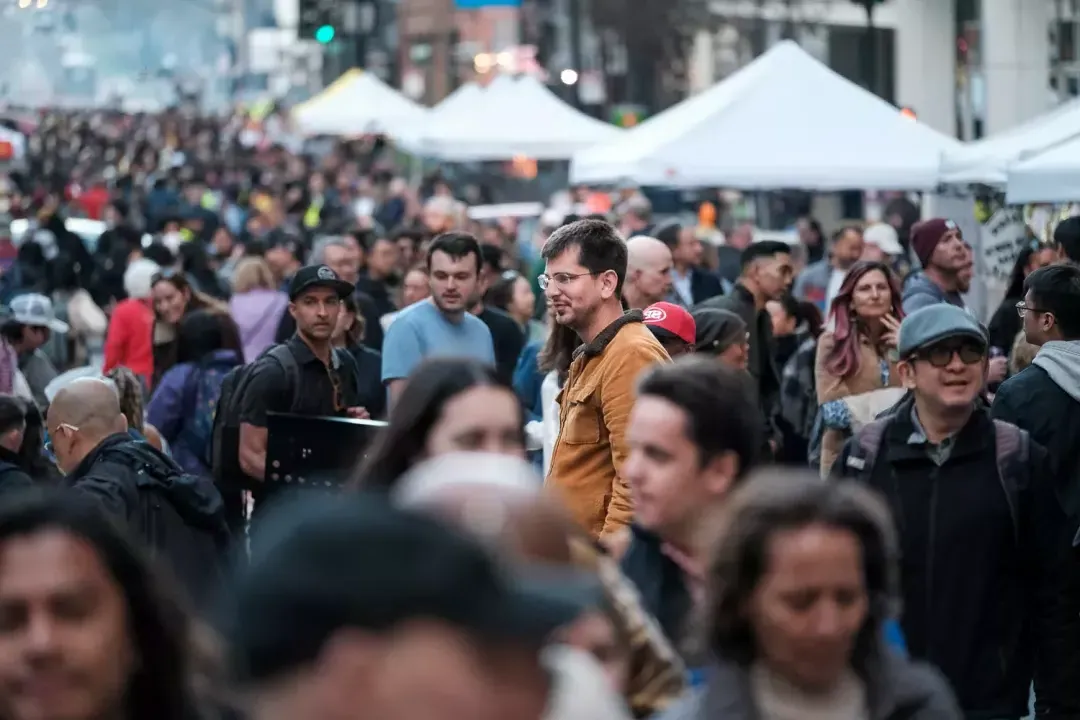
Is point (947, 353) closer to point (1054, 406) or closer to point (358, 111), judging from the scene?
point (1054, 406)

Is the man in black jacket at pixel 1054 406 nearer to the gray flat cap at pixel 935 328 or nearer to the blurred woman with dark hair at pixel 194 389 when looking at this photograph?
the gray flat cap at pixel 935 328

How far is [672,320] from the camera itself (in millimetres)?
8297

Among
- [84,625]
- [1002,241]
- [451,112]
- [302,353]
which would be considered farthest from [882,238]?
[84,625]

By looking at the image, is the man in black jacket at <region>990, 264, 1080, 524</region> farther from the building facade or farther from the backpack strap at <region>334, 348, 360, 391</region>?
the building facade

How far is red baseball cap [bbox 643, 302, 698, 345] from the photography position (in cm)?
827

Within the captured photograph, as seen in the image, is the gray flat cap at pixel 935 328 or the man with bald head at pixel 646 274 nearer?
the gray flat cap at pixel 935 328

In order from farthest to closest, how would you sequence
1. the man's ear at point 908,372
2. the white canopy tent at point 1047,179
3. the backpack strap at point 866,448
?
the white canopy tent at point 1047,179 < the man's ear at point 908,372 < the backpack strap at point 866,448

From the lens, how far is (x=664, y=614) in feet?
12.8

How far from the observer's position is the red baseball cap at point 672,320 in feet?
27.1

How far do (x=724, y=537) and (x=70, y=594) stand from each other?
40.0 inches

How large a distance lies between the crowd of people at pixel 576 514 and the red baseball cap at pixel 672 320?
0.05 feet

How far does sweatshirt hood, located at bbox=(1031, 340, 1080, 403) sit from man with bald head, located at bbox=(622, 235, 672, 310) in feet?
8.34

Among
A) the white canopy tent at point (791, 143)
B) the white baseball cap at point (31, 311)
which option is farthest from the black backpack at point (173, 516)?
the white canopy tent at point (791, 143)

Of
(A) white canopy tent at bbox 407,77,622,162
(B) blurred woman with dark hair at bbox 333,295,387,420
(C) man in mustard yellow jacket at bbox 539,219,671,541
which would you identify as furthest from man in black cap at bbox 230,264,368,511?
(A) white canopy tent at bbox 407,77,622,162
